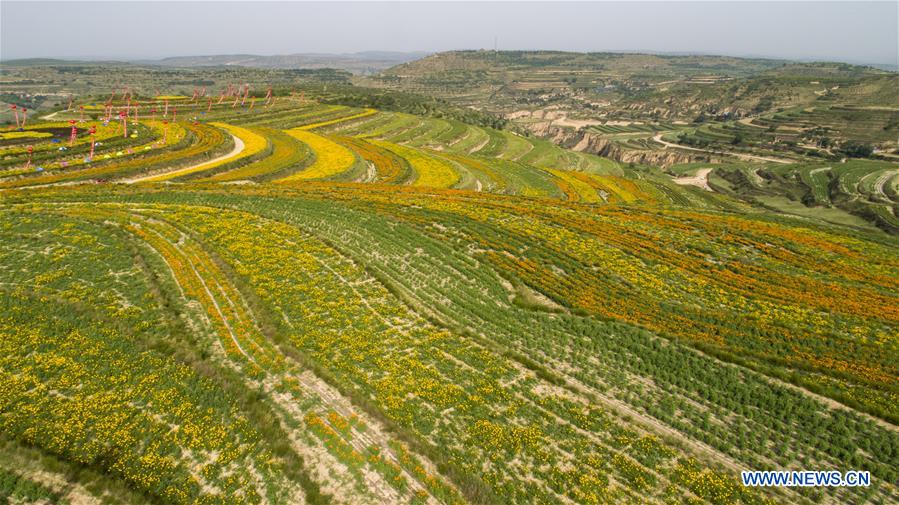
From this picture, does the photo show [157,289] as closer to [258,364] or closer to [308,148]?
[258,364]

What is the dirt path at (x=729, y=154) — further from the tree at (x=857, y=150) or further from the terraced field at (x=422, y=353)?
the terraced field at (x=422, y=353)

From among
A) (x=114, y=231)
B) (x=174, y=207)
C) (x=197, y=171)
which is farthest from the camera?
(x=197, y=171)

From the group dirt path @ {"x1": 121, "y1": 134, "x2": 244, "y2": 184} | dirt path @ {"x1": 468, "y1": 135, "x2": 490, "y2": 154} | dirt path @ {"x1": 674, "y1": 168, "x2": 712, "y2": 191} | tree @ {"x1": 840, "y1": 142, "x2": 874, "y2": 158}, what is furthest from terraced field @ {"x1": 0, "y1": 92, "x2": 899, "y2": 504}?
tree @ {"x1": 840, "y1": 142, "x2": 874, "y2": 158}

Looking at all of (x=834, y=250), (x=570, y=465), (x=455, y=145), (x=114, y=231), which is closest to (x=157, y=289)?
(x=114, y=231)

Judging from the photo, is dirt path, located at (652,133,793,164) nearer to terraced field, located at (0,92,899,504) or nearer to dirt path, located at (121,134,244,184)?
terraced field, located at (0,92,899,504)

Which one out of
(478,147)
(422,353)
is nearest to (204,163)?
(422,353)

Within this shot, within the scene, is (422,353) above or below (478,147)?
below

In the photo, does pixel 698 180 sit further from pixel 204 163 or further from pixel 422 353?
pixel 204 163
